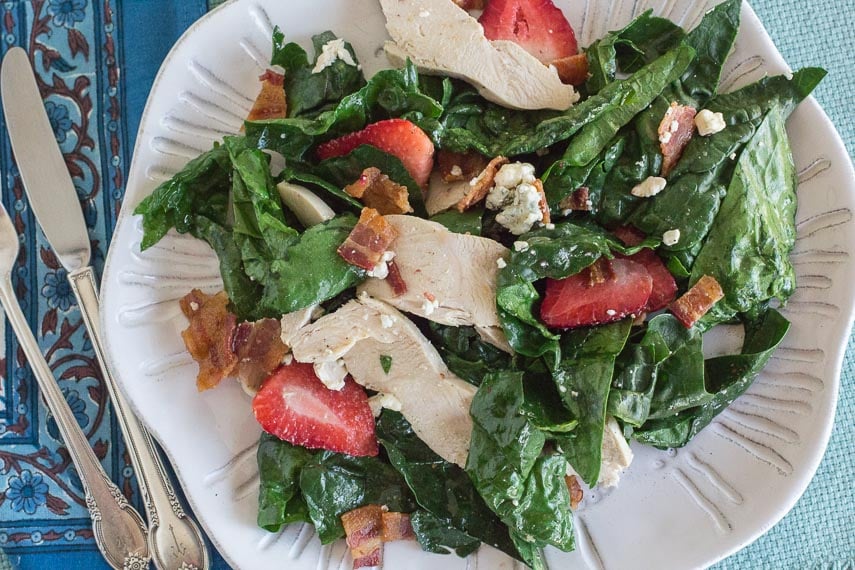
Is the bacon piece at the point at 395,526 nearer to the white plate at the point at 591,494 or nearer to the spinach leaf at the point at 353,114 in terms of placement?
the white plate at the point at 591,494

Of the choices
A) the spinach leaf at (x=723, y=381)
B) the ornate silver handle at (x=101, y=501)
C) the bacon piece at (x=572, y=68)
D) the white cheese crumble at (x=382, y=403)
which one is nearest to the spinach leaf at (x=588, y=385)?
the spinach leaf at (x=723, y=381)

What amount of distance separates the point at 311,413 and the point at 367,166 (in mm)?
767

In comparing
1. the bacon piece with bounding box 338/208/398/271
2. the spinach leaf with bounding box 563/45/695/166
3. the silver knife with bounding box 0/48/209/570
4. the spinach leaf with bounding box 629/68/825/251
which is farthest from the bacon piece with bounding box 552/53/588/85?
the silver knife with bounding box 0/48/209/570

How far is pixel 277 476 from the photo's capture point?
2234 mm

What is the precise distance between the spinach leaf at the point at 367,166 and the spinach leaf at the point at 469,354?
1.26 feet

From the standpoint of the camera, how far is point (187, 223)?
7.76 feet

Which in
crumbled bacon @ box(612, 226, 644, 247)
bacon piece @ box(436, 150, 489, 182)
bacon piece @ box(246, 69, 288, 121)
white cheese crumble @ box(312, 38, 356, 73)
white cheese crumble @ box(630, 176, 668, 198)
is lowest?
crumbled bacon @ box(612, 226, 644, 247)

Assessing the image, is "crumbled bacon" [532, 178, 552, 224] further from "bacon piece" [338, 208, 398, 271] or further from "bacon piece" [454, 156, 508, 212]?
"bacon piece" [338, 208, 398, 271]

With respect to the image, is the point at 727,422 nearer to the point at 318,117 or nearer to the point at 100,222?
the point at 318,117

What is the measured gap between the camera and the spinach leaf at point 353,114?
219 cm

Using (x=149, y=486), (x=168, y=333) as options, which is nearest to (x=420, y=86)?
(x=168, y=333)

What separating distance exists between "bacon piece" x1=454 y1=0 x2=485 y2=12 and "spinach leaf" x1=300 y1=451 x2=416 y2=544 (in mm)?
1485

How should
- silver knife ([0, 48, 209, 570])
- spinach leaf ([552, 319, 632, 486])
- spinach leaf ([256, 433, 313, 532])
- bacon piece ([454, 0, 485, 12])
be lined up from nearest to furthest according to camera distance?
spinach leaf ([552, 319, 632, 486])
spinach leaf ([256, 433, 313, 532])
bacon piece ([454, 0, 485, 12])
silver knife ([0, 48, 209, 570])

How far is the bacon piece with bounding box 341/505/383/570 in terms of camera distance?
2.26 m
